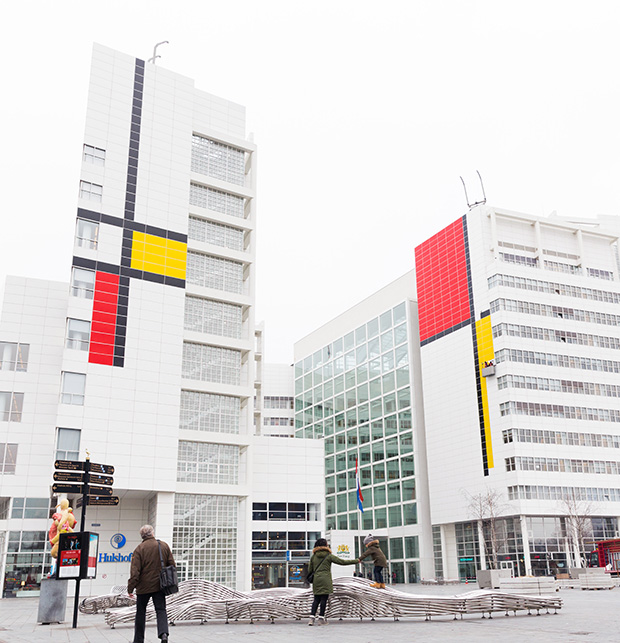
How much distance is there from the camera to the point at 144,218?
4684 cm

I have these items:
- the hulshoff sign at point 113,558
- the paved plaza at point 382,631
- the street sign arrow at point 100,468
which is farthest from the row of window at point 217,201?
the paved plaza at point 382,631

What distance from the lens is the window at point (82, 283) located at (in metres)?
43.3

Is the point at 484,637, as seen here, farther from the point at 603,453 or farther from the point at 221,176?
the point at 603,453

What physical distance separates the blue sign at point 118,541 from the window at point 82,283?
15.8m

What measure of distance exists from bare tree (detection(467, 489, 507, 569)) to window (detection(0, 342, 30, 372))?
1659 inches

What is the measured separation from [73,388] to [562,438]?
46.2m

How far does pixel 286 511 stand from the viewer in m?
52.1

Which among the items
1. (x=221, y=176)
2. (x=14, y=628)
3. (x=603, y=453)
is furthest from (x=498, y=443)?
(x=14, y=628)

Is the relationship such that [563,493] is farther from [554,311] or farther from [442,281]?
[442,281]

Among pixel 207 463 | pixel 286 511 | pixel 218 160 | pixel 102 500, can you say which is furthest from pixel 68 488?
pixel 218 160

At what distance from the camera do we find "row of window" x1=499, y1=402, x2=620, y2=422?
2527 inches

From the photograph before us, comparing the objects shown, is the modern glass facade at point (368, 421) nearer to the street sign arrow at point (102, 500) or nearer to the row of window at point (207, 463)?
the row of window at point (207, 463)

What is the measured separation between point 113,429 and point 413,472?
43424 millimetres

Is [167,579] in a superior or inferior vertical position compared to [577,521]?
inferior
